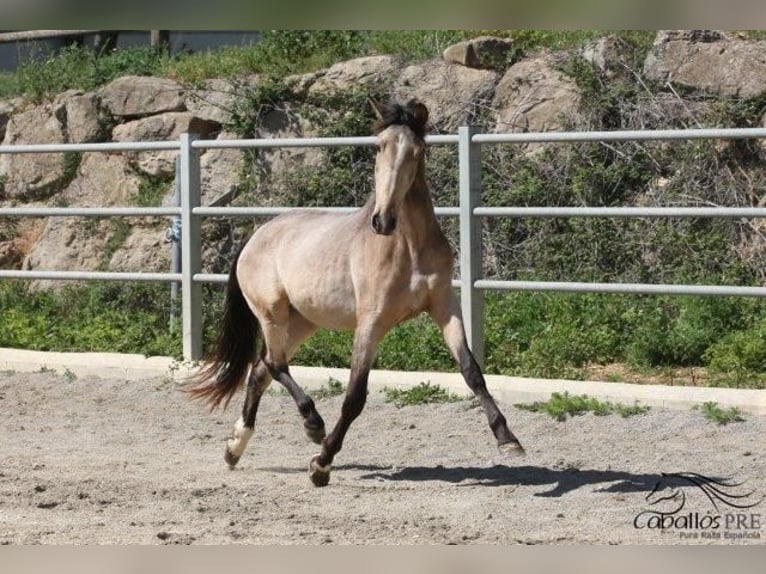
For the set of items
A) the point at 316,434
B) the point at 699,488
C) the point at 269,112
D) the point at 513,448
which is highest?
the point at 269,112

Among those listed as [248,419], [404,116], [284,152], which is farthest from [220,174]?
[404,116]

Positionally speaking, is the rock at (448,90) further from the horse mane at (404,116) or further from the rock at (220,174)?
the horse mane at (404,116)

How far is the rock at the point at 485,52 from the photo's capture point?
10.9 meters

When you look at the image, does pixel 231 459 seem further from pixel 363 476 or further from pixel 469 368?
pixel 469 368

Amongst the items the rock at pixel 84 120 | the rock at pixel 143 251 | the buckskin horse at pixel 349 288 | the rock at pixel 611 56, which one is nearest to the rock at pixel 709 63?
the rock at pixel 611 56

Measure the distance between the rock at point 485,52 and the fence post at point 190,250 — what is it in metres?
2.97

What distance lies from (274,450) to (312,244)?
3.93 ft

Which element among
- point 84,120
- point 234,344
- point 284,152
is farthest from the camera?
point 84,120

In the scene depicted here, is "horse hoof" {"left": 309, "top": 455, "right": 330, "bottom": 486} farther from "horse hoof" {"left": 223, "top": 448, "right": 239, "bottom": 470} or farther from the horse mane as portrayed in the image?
the horse mane

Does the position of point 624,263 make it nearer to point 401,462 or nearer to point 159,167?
point 401,462

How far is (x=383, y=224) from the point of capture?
5.34 m

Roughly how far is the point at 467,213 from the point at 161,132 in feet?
15.3

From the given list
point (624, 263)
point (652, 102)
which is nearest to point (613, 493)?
point (624, 263)

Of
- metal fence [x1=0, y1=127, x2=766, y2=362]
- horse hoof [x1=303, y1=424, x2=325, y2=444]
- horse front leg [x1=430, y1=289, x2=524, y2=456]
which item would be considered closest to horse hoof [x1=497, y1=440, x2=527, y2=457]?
horse front leg [x1=430, y1=289, x2=524, y2=456]
